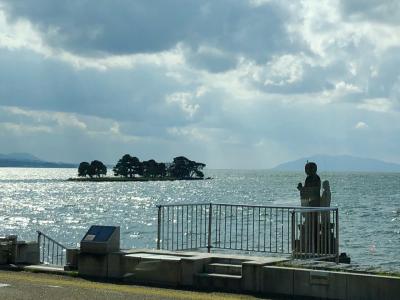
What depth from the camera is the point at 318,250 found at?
16.7 meters

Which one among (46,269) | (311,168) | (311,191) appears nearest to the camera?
(46,269)

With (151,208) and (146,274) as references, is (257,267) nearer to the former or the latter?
(146,274)

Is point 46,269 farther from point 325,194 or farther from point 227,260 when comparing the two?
point 325,194

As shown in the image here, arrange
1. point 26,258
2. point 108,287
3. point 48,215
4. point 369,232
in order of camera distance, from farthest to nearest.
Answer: point 48,215
point 369,232
point 26,258
point 108,287

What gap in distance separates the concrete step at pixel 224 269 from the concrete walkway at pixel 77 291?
3.02ft

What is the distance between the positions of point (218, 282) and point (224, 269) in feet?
1.29

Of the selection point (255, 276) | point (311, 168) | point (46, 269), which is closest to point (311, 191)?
point (311, 168)

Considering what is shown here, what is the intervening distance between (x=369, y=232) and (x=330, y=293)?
50.3 meters

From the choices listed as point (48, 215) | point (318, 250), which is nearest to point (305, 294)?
point (318, 250)

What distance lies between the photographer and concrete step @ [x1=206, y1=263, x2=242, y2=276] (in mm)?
14594

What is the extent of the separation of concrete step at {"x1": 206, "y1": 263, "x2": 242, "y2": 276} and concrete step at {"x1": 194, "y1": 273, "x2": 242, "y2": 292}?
159 millimetres

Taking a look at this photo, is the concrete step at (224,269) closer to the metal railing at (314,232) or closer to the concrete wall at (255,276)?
the concrete wall at (255,276)

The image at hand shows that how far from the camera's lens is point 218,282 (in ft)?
47.4

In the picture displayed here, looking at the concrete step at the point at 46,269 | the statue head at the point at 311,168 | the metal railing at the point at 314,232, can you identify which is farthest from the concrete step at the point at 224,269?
the statue head at the point at 311,168
